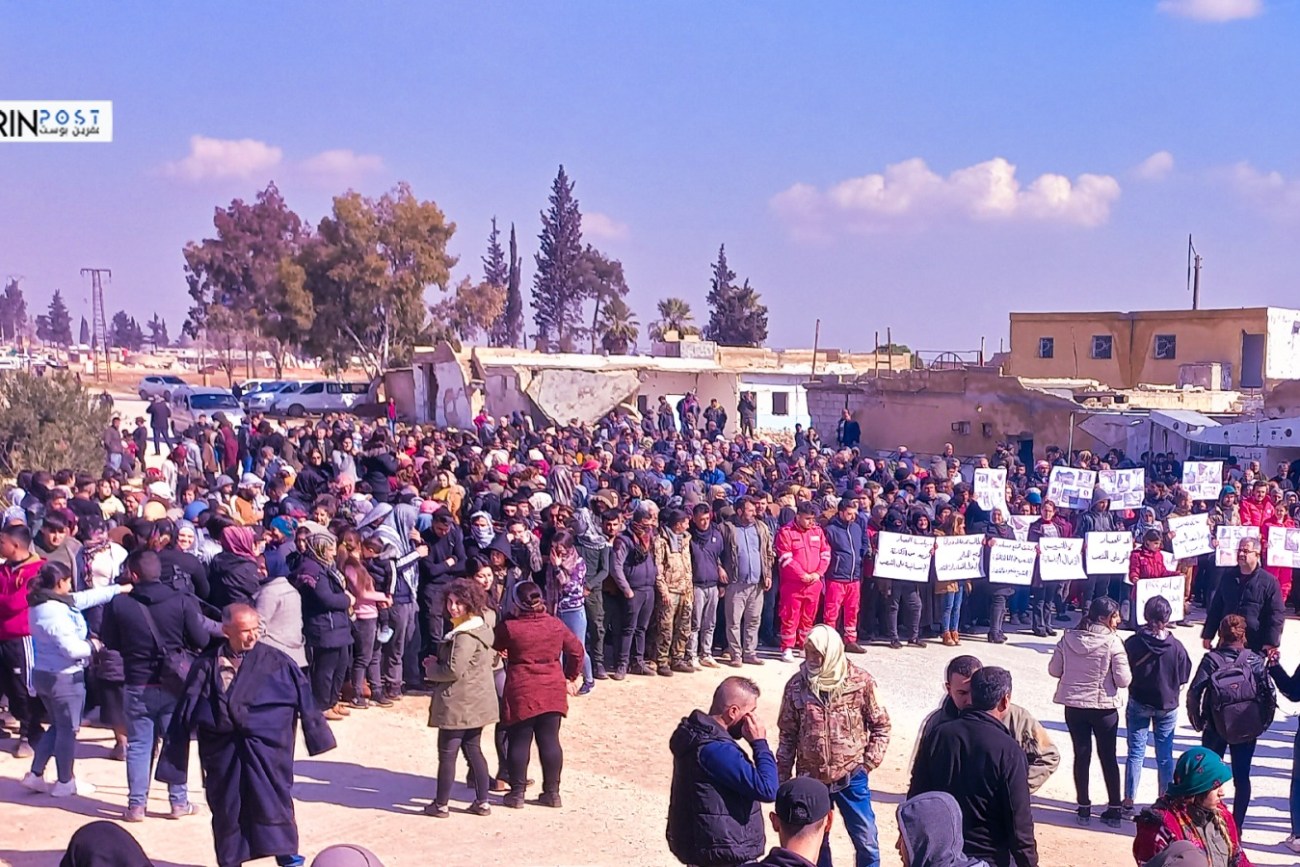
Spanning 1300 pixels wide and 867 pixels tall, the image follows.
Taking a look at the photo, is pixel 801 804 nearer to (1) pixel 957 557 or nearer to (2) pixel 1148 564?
(1) pixel 957 557

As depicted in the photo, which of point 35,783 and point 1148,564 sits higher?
point 1148,564

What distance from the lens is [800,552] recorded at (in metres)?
12.1

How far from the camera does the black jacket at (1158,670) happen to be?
7781 mm

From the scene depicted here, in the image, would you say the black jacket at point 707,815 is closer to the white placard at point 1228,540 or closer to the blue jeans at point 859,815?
the blue jeans at point 859,815

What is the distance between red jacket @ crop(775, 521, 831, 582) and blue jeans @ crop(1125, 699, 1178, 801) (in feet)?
14.3

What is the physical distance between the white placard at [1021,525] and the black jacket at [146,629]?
9.46 m

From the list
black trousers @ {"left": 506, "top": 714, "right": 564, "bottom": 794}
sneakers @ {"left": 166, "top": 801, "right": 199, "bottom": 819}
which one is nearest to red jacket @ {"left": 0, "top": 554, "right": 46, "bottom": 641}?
sneakers @ {"left": 166, "top": 801, "right": 199, "bottom": 819}

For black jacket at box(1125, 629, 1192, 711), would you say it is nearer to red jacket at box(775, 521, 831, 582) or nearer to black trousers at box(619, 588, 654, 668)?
red jacket at box(775, 521, 831, 582)

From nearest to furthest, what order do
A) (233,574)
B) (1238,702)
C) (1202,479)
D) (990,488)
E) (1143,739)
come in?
(1238,702)
(1143,739)
(233,574)
(990,488)
(1202,479)

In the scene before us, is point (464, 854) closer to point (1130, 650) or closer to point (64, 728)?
point (64, 728)

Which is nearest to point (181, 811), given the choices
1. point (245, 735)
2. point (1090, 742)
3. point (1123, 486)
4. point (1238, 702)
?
point (245, 735)

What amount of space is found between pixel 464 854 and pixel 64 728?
2791 mm

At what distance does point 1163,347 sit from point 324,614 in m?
35.6

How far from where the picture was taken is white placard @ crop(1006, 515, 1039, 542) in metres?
13.7
